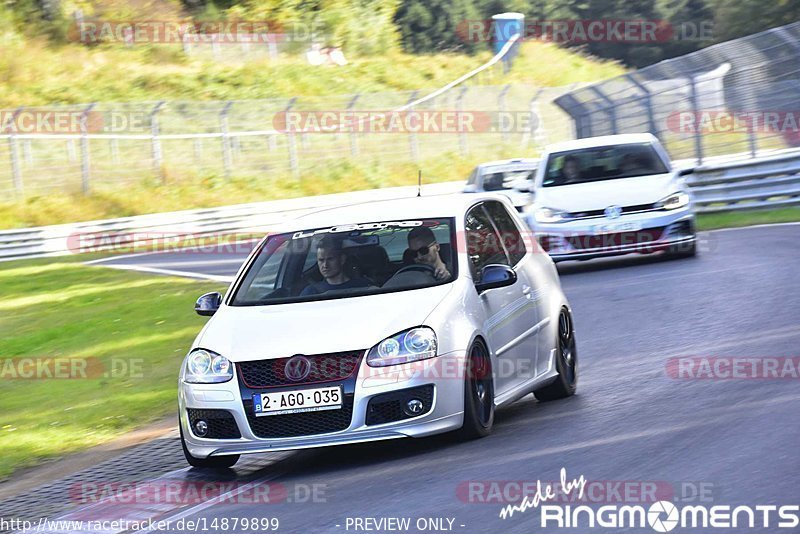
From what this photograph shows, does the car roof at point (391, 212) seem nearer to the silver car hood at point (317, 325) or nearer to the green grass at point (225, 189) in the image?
the silver car hood at point (317, 325)

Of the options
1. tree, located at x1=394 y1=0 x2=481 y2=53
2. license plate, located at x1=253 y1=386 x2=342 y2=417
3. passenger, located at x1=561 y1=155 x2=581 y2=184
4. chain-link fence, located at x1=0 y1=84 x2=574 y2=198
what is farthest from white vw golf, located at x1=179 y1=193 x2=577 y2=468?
tree, located at x1=394 y1=0 x2=481 y2=53

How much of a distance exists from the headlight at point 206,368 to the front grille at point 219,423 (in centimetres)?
17

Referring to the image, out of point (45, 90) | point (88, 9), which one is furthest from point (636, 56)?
point (45, 90)

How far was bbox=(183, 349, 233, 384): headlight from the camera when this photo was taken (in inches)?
305

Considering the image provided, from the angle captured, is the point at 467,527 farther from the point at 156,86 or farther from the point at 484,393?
the point at 156,86

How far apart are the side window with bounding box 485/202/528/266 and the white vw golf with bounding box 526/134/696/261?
760 centimetres

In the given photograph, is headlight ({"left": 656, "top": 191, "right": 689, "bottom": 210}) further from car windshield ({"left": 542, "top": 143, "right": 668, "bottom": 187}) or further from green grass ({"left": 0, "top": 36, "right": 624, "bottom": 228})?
green grass ({"left": 0, "top": 36, "right": 624, "bottom": 228})

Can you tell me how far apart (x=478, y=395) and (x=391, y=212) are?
154 centimetres

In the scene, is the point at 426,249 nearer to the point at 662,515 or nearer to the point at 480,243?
the point at 480,243

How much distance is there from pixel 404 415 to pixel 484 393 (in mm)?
688

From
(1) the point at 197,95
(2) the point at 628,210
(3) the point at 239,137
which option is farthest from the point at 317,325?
(1) the point at 197,95

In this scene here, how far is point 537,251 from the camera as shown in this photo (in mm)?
9789

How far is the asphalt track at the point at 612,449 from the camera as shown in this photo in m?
6.41

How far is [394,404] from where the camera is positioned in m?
7.57
